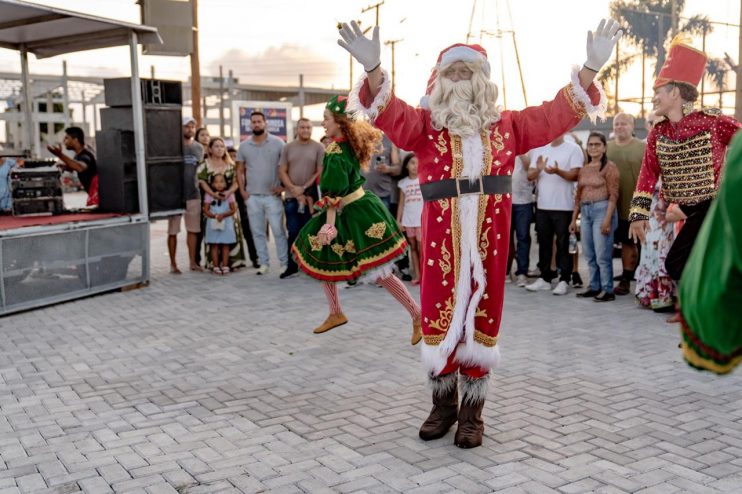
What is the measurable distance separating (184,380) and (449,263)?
7.90 ft

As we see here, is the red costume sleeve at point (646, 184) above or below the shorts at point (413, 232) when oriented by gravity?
above

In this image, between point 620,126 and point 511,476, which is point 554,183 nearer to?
point 620,126

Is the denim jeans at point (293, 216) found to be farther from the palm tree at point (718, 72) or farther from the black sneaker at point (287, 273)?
the palm tree at point (718, 72)

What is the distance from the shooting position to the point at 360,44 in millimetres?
3842

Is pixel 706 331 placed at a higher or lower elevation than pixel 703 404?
higher

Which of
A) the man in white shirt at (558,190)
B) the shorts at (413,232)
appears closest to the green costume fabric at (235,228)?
the shorts at (413,232)

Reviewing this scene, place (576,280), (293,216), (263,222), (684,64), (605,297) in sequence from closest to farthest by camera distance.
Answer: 1. (684,64)
2. (605,297)
3. (576,280)
4. (293,216)
5. (263,222)

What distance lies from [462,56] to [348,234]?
96.3 inches

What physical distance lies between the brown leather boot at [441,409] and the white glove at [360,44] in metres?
1.78

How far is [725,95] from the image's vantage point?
90.4 feet

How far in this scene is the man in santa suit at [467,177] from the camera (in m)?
4.02

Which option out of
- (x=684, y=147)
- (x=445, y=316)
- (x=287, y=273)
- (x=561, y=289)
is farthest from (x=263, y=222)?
(x=445, y=316)

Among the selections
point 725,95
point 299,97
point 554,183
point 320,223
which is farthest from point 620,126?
point 299,97

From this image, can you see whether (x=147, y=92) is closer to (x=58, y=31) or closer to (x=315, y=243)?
(x=58, y=31)
